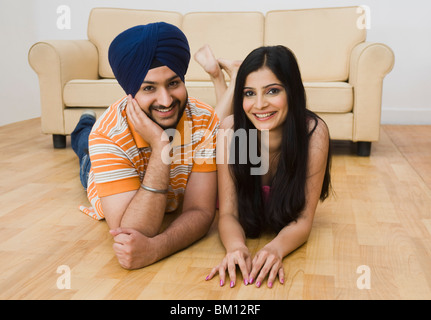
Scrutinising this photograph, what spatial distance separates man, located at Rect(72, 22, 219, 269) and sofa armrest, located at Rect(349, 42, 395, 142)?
1.61 meters

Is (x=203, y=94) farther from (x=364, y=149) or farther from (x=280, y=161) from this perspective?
(x=280, y=161)

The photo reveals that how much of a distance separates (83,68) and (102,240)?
210 cm

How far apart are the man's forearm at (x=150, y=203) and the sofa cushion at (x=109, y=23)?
7.83 ft

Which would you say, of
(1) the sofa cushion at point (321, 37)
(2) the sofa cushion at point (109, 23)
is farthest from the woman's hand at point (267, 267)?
(2) the sofa cushion at point (109, 23)

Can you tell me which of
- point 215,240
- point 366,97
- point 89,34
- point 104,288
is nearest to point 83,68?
point 89,34

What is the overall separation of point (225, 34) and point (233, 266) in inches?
106

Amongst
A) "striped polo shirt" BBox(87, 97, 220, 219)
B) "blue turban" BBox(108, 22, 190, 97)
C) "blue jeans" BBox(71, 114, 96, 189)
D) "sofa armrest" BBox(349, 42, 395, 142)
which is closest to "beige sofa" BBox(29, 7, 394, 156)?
"sofa armrest" BBox(349, 42, 395, 142)

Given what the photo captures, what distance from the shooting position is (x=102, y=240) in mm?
1730

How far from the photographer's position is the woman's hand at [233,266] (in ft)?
4.48

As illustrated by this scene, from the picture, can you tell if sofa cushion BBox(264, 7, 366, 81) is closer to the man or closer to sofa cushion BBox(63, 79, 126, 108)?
sofa cushion BBox(63, 79, 126, 108)

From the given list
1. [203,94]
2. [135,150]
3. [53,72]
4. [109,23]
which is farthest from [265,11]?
[135,150]

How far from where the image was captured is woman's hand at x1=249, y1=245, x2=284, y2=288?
1.36 meters

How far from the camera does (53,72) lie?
3.20 meters
